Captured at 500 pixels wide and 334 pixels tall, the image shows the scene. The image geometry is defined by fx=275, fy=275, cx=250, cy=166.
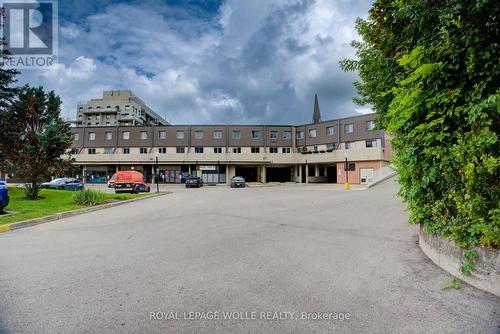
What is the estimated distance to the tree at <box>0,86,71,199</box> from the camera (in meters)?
18.4

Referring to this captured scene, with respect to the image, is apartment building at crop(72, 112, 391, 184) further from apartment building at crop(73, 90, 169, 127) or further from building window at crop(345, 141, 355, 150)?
apartment building at crop(73, 90, 169, 127)

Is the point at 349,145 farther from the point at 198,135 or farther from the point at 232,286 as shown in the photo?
the point at 232,286

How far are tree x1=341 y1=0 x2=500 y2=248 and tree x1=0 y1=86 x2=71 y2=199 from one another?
21.6m

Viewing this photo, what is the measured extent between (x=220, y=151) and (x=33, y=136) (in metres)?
32.8

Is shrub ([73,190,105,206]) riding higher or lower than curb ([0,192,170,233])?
higher

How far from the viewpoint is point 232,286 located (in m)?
3.94

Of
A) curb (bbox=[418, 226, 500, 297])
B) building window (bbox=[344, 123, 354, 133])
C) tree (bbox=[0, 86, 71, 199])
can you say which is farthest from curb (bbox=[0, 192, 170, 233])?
building window (bbox=[344, 123, 354, 133])

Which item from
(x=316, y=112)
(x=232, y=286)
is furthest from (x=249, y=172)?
(x=232, y=286)

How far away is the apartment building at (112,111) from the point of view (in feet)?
304

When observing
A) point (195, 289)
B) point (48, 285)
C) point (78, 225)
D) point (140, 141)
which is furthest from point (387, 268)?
point (140, 141)

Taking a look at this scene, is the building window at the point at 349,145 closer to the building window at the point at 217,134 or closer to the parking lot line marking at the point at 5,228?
the building window at the point at 217,134

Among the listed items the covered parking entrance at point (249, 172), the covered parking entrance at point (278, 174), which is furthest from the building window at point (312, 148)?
the covered parking entrance at point (249, 172)

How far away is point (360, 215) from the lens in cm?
1062

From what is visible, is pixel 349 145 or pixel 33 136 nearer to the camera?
pixel 33 136
